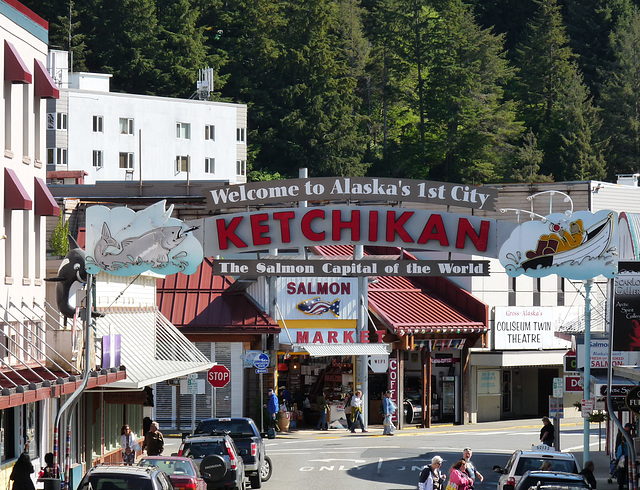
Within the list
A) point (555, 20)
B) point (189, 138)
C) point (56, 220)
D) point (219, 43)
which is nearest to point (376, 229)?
point (56, 220)

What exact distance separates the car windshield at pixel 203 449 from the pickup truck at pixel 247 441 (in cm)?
228

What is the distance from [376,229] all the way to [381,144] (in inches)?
2891

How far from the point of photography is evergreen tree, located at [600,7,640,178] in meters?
102

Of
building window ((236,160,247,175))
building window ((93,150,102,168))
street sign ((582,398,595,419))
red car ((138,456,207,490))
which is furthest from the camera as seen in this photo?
building window ((236,160,247,175))

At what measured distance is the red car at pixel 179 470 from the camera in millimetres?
24188

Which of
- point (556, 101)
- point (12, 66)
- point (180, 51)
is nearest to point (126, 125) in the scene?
point (180, 51)

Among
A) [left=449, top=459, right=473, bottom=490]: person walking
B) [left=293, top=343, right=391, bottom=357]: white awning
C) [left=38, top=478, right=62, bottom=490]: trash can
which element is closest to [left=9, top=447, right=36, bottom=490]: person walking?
[left=38, top=478, right=62, bottom=490]: trash can

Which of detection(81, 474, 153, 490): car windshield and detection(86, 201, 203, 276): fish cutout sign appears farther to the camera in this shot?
detection(86, 201, 203, 276): fish cutout sign

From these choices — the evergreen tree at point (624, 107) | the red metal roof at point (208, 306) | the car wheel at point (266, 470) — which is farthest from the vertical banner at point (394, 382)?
the evergreen tree at point (624, 107)

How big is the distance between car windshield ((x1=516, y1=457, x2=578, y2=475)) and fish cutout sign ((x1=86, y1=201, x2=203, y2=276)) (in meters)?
9.03

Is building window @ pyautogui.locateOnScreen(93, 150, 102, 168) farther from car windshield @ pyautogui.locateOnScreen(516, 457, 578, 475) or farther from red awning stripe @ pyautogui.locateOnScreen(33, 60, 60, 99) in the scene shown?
car windshield @ pyautogui.locateOnScreen(516, 457, 578, 475)

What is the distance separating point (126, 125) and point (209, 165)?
7.91 metres

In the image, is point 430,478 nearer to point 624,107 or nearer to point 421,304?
point 421,304

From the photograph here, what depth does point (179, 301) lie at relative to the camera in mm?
48031
